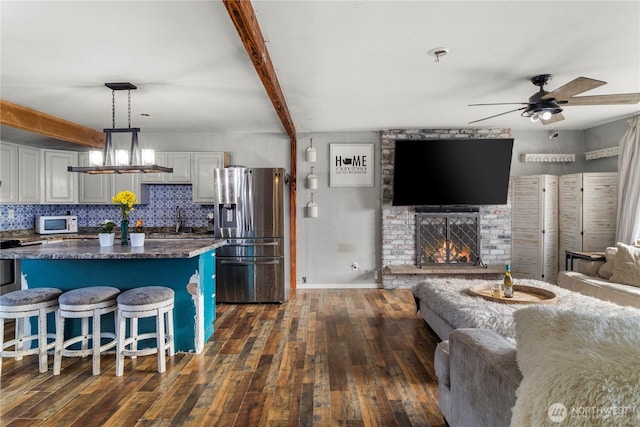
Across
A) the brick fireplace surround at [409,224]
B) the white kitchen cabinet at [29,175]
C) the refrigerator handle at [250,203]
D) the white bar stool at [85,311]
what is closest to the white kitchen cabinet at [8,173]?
the white kitchen cabinet at [29,175]

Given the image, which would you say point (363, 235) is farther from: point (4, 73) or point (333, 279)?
point (4, 73)

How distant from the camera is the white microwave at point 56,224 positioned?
5023mm

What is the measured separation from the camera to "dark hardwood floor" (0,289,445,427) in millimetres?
2051

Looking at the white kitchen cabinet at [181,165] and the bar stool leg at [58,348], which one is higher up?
the white kitchen cabinet at [181,165]

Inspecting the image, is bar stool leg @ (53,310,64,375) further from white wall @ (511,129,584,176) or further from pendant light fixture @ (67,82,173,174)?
white wall @ (511,129,584,176)

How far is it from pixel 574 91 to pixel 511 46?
65 cm

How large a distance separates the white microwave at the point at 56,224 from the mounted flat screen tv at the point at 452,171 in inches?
193

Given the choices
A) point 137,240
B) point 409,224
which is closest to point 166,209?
point 137,240

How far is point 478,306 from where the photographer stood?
8.80 feet

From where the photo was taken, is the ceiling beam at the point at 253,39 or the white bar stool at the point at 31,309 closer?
the ceiling beam at the point at 253,39

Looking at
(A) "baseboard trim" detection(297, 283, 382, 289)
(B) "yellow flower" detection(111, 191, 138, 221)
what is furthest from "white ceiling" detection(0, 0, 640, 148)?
(A) "baseboard trim" detection(297, 283, 382, 289)

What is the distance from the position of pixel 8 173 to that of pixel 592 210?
776 centimetres

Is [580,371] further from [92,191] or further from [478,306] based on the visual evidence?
[92,191]

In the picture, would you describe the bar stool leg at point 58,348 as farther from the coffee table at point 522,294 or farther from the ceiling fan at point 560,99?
the ceiling fan at point 560,99
